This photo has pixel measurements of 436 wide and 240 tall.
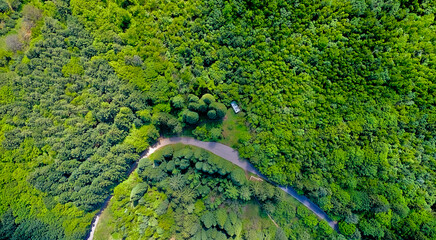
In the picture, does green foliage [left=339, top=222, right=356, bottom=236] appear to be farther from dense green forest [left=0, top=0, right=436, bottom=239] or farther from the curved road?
the curved road

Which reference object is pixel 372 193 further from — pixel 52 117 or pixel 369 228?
pixel 52 117

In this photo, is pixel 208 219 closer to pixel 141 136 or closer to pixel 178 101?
pixel 141 136

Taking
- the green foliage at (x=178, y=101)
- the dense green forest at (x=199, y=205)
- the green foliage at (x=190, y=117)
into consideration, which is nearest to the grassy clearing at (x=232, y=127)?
the dense green forest at (x=199, y=205)

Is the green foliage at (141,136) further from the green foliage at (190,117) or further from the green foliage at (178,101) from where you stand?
the green foliage at (190,117)

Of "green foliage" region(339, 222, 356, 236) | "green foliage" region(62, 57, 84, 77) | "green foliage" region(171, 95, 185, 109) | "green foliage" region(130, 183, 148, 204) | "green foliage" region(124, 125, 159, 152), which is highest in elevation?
"green foliage" region(62, 57, 84, 77)

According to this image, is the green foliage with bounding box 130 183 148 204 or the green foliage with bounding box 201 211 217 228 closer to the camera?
the green foliage with bounding box 201 211 217 228

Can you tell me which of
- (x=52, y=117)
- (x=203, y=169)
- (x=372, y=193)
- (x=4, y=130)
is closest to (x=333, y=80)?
(x=372, y=193)

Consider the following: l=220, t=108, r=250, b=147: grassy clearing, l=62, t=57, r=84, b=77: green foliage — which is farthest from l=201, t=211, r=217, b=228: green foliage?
l=62, t=57, r=84, b=77: green foliage
